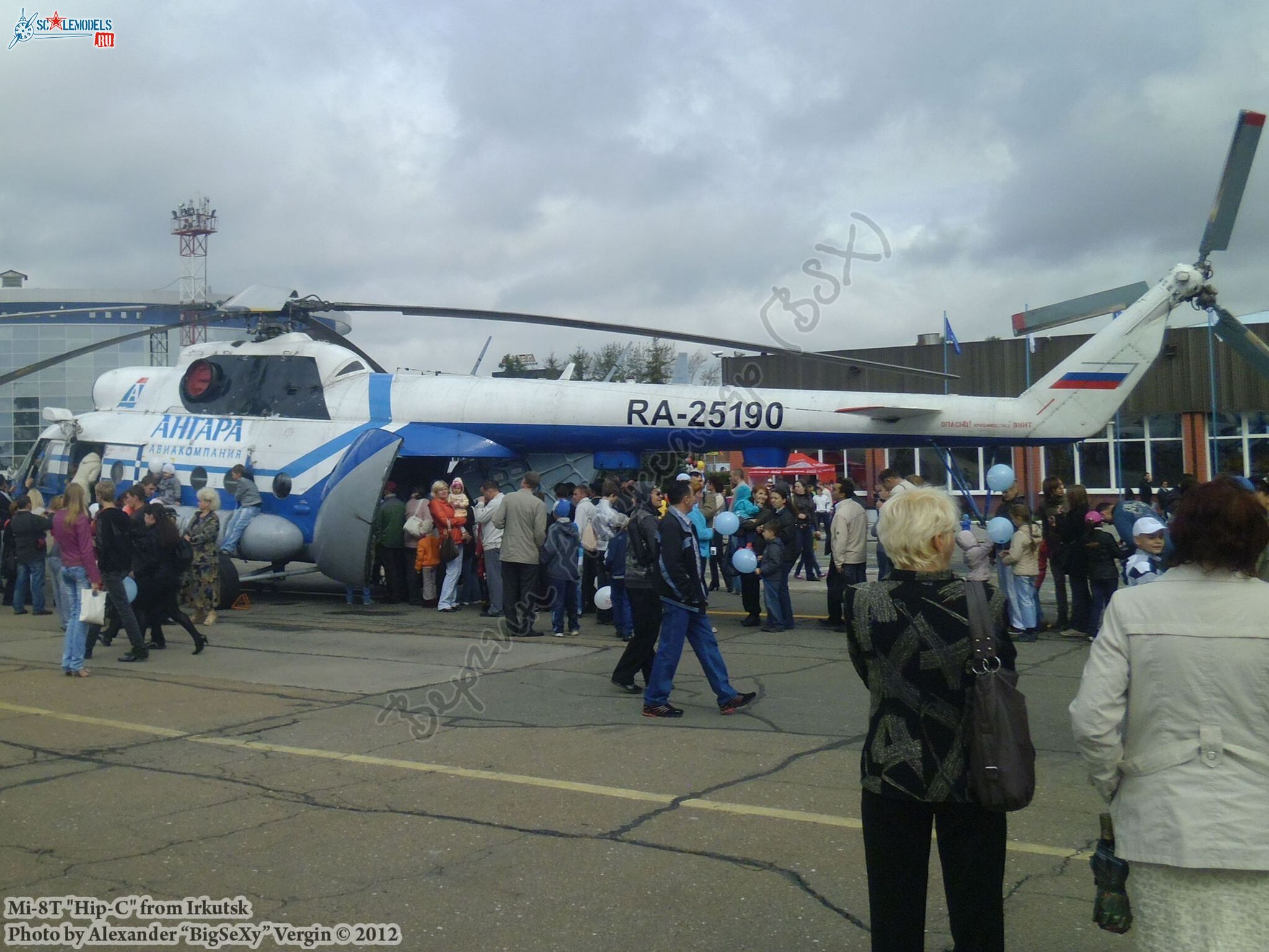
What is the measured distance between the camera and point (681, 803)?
5605mm

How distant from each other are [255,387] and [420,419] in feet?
9.13

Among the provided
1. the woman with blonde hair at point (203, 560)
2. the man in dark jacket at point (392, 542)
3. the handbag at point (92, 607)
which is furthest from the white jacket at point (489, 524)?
the handbag at point (92, 607)

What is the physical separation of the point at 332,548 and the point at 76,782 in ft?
25.9

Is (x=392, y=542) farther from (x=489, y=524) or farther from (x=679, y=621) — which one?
(x=679, y=621)

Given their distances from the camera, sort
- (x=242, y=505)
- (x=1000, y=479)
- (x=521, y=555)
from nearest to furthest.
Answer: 1. (x=521, y=555)
2. (x=1000, y=479)
3. (x=242, y=505)

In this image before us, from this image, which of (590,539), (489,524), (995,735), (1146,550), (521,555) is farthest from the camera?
(590,539)

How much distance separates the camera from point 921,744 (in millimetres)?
3055

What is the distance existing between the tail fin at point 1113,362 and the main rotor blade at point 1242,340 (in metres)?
0.60

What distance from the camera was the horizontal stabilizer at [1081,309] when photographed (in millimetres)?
12312

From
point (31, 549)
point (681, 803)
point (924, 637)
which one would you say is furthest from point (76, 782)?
point (31, 549)

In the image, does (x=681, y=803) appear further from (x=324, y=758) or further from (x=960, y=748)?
(x=960, y=748)

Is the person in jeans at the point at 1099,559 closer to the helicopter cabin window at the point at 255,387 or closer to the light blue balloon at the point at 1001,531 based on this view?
the light blue balloon at the point at 1001,531

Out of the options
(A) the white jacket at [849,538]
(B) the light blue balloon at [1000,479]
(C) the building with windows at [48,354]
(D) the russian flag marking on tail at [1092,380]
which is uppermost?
(C) the building with windows at [48,354]

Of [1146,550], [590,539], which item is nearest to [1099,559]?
[1146,550]
